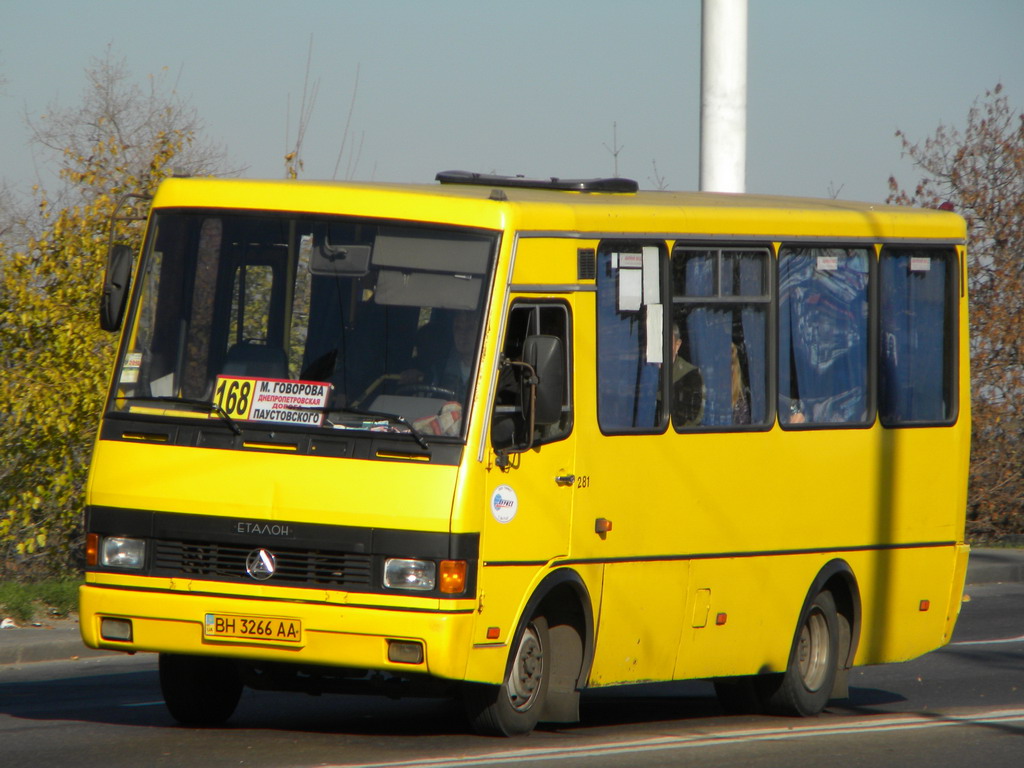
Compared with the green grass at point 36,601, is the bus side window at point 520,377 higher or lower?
higher

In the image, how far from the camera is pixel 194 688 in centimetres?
912

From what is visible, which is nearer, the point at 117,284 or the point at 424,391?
the point at 424,391

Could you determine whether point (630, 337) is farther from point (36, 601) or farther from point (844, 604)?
point (36, 601)

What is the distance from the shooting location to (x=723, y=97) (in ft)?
59.3

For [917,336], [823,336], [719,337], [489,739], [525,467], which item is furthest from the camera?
[917,336]

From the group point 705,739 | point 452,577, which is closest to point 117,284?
point 452,577

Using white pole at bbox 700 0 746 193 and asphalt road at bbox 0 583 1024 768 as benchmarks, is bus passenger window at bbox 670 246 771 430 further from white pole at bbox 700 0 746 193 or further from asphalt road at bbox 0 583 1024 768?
white pole at bbox 700 0 746 193

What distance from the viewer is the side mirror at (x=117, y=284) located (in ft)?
29.0

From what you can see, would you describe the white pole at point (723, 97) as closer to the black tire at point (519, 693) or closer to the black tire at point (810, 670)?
the black tire at point (810, 670)

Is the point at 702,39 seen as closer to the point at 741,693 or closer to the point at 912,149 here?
the point at 912,149

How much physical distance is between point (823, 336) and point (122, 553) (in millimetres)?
4588

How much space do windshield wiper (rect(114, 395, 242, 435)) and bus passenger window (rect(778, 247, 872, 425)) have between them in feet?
11.5

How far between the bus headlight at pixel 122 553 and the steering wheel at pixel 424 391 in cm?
142

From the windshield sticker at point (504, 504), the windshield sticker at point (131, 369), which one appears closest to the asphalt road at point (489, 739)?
the windshield sticker at point (504, 504)
